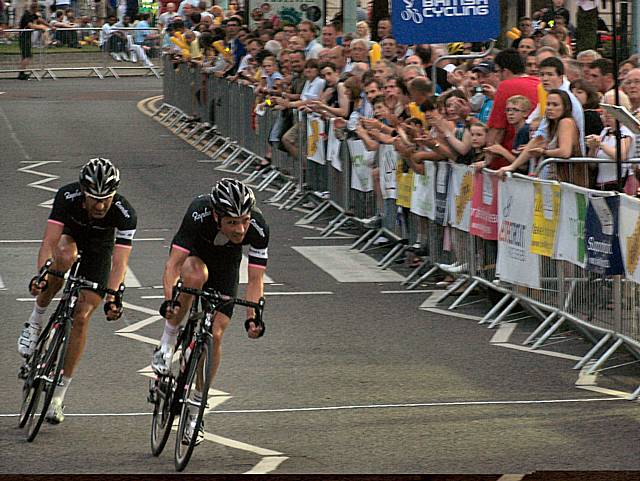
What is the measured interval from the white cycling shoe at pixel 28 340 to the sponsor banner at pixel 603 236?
14.2 feet

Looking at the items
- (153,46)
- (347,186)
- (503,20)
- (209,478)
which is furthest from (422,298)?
(153,46)

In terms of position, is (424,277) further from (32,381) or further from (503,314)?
(32,381)

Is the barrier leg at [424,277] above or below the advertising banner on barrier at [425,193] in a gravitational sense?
below

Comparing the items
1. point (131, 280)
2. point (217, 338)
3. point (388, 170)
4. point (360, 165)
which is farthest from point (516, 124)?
point (217, 338)

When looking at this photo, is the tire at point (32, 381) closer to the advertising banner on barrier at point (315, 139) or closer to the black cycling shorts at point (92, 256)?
the black cycling shorts at point (92, 256)

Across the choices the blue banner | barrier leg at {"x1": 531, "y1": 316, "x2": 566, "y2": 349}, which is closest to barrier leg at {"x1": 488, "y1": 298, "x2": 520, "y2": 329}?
barrier leg at {"x1": 531, "y1": 316, "x2": 566, "y2": 349}

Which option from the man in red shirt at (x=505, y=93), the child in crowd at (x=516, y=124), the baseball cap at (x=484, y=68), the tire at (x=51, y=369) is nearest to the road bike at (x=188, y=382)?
the tire at (x=51, y=369)

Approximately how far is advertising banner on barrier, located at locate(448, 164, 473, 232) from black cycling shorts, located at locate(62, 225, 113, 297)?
485 cm

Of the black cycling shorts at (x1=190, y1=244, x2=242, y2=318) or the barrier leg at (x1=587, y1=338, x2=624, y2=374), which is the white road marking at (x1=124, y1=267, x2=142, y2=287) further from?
the black cycling shorts at (x1=190, y1=244, x2=242, y2=318)

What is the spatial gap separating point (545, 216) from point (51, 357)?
15.6 ft

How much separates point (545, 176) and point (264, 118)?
424 inches

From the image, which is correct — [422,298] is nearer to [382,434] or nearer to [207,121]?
[382,434]

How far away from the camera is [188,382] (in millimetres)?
8758

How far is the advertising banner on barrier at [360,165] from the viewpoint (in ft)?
56.5
